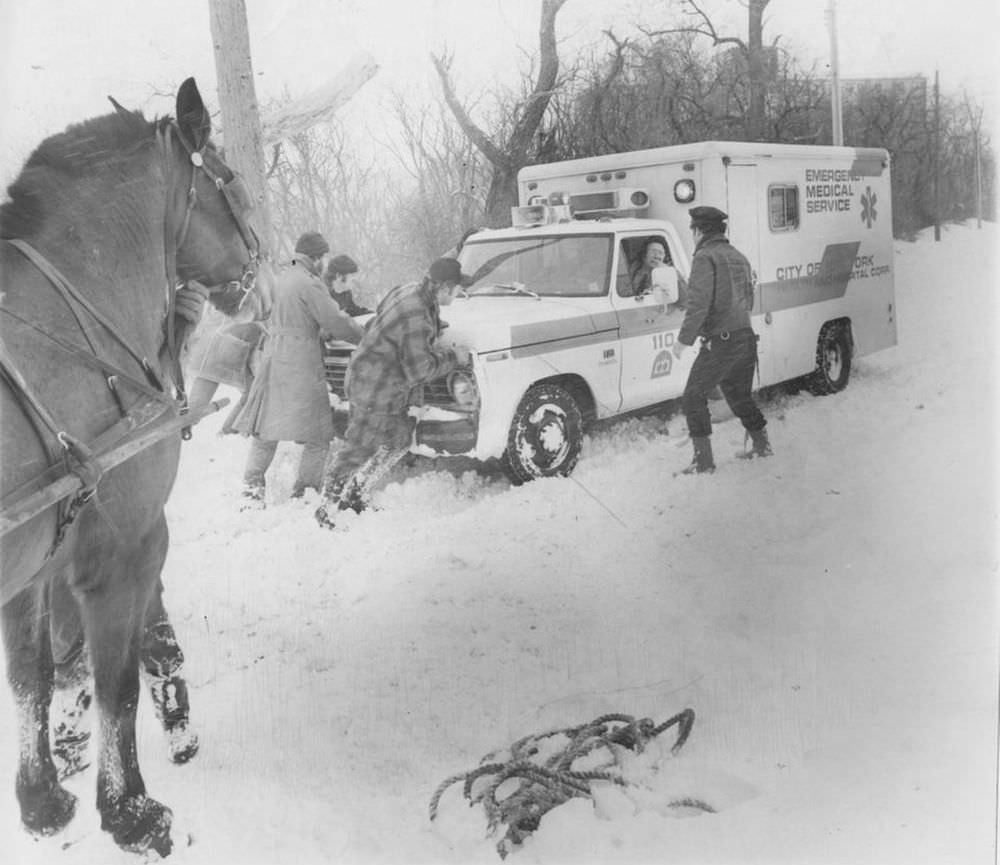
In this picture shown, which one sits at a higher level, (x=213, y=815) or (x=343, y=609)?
(x=343, y=609)

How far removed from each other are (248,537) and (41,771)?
739 millimetres

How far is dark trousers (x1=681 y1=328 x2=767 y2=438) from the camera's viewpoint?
280 cm

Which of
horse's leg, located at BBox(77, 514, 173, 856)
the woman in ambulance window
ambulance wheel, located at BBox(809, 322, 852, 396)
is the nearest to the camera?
horse's leg, located at BBox(77, 514, 173, 856)

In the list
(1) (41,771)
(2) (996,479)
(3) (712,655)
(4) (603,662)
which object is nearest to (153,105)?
(1) (41,771)

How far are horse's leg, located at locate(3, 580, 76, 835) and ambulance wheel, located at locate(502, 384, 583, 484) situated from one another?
1.24 metres

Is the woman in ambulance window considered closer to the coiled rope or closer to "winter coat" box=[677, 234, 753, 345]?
"winter coat" box=[677, 234, 753, 345]

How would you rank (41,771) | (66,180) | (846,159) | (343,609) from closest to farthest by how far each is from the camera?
(66,180)
(41,771)
(343,609)
(846,159)

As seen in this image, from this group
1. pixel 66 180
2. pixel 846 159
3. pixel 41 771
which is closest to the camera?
pixel 66 180

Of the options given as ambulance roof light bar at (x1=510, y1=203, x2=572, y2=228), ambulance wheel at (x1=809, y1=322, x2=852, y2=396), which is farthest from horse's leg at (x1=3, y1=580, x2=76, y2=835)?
ambulance wheel at (x1=809, y1=322, x2=852, y2=396)

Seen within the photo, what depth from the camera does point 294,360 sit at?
2.58 meters

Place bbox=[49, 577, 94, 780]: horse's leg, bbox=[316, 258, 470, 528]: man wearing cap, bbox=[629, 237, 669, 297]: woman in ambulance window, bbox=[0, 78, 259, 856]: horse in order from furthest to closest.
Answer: bbox=[629, 237, 669, 297]: woman in ambulance window
bbox=[316, 258, 470, 528]: man wearing cap
bbox=[49, 577, 94, 780]: horse's leg
bbox=[0, 78, 259, 856]: horse

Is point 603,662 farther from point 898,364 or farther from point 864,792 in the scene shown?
point 898,364

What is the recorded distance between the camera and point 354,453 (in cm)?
258

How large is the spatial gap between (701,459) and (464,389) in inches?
28.2
